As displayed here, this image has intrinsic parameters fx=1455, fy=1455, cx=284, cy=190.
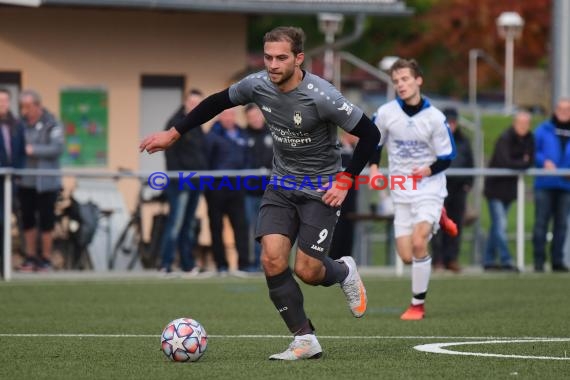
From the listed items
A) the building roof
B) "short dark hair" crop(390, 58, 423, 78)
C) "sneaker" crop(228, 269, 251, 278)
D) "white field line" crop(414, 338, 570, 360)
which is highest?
the building roof

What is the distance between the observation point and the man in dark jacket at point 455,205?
61.0 ft

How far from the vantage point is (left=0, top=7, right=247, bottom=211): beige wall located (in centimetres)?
2164

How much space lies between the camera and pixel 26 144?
705 inches

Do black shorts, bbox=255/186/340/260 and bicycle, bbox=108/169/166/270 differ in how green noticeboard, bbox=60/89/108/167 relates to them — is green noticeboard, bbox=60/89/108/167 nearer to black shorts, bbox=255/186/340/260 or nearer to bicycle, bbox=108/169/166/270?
bicycle, bbox=108/169/166/270

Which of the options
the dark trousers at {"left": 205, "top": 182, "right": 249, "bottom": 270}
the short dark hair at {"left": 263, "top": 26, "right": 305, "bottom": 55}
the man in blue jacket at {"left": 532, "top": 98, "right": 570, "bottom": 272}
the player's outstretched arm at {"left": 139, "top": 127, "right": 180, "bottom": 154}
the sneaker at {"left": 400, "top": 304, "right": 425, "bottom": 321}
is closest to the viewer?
the short dark hair at {"left": 263, "top": 26, "right": 305, "bottom": 55}

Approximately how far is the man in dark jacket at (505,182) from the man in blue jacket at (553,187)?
20 centimetres

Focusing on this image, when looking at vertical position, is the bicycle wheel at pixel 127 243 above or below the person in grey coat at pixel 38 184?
below

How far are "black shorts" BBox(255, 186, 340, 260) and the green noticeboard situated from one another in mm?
12696

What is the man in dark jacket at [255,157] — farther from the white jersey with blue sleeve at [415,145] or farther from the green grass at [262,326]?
the white jersey with blue sleeve at [415,145]

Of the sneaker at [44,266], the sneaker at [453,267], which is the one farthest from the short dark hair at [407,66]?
the sneaker at [44,266]

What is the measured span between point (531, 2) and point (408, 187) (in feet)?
133

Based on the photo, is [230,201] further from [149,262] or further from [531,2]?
[531,2]

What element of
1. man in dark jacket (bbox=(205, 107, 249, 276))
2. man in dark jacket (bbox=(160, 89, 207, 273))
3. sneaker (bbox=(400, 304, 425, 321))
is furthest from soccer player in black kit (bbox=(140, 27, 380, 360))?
man in dark jacket (bbox=(205, 107, 249, 276))

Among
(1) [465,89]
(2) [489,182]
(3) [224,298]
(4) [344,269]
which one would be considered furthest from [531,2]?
(4) [344,269]
